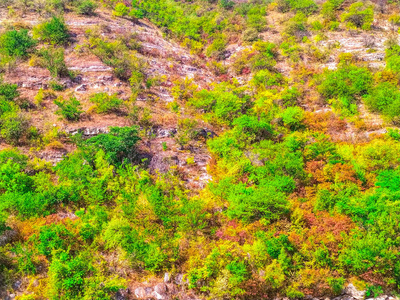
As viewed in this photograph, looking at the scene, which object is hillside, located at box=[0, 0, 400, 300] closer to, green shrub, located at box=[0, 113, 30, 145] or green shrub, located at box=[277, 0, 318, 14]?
green shrub, located at box=[0, 113, 30, 145]

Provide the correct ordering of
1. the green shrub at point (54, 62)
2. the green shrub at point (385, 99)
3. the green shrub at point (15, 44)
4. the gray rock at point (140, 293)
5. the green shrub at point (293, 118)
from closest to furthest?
the gray rock at point (140, 293)
the green shrub at point (385, 99)
the green shrub at point (293, 118)
the green shrub at point (54, 62)
the green shrub at point (15, 44)

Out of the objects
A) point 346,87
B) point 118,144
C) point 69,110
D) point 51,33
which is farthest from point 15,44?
point 346,87

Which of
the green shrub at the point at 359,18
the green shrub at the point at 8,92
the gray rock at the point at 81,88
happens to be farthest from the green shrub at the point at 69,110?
the green shrub at the point at 359,18

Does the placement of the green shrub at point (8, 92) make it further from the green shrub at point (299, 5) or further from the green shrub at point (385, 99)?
the green shrub at point (299, 5)

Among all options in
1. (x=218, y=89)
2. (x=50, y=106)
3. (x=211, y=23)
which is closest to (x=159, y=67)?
(x=218, y=89)

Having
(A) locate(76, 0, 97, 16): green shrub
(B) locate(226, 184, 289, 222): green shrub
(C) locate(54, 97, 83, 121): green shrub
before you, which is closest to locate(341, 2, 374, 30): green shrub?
(B) locate(226, 184, 289, 222): green shrub

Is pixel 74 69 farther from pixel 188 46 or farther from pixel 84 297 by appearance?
pixel 84 297
